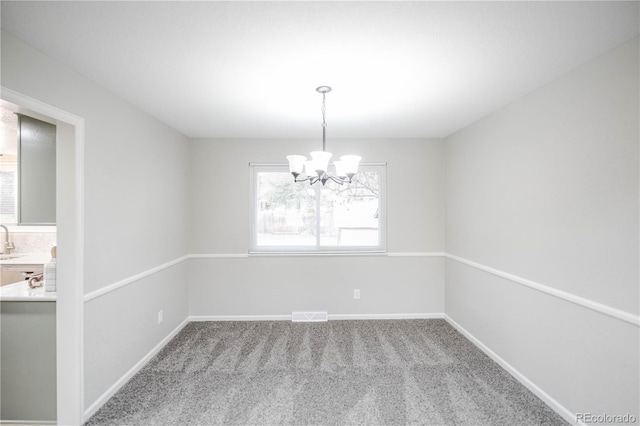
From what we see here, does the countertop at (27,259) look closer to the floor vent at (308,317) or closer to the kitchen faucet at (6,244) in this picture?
the kitchen faucet at (6,244)

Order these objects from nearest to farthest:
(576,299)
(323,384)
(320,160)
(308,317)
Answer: (576,299), (320,160), (323,384), (308,317)

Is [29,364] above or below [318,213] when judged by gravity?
below

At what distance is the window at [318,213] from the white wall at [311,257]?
14cm

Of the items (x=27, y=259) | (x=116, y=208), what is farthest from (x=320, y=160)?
(x=27, y=259)

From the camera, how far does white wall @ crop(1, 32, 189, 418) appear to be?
193cm

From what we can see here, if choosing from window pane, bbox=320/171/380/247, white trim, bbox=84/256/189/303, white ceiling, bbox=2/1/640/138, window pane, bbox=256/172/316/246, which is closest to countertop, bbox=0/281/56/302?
white trim, bbox=84/256/189/303

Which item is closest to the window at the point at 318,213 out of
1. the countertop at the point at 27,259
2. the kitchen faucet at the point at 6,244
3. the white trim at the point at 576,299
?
the white trim at the point at 576,299

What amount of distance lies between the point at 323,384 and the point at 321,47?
2.55 metres

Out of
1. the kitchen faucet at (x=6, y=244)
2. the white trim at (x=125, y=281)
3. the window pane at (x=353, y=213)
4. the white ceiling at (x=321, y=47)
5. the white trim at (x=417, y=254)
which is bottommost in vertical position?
the white trim at (x=125, y=281)

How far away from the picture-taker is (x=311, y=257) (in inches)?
160

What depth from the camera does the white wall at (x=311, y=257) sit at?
4.02m

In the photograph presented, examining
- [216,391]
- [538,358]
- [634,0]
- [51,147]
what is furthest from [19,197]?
[538,358]

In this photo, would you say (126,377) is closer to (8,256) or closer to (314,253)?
(8,256)

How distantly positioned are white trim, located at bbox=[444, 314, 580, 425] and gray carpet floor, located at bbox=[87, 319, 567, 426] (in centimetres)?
4
